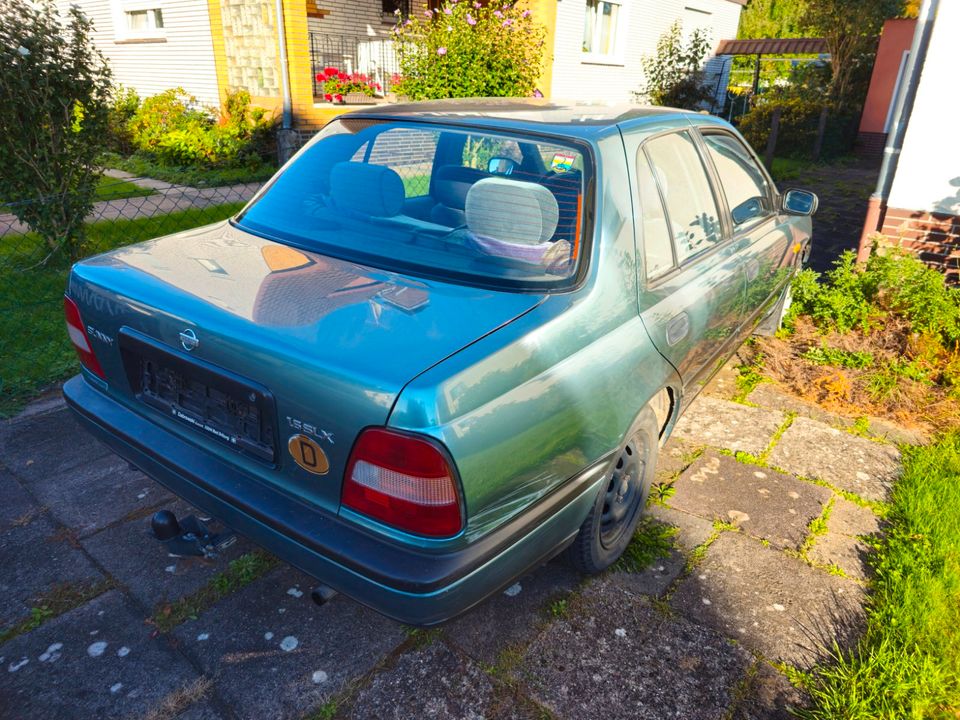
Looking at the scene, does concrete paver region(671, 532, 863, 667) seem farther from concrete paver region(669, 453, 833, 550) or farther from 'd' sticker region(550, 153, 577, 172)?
'd' sticker region(550, 153, 577, 172)

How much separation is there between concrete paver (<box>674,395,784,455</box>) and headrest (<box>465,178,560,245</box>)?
2.05m

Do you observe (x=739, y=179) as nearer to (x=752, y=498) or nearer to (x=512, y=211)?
(x=752, y=498)

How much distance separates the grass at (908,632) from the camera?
2.30 meters

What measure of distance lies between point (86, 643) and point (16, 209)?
5017 mm

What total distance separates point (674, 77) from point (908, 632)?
54.4 ft

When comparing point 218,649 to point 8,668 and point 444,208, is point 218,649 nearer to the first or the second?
point 8,668

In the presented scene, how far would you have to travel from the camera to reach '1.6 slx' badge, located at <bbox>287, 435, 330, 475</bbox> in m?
1.97

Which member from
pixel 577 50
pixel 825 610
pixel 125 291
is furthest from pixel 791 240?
pixel 577 50

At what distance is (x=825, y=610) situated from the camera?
9.01 feet

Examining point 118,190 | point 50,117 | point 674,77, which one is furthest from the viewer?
point 674,77

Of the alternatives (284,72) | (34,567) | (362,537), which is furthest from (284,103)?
(362,537)

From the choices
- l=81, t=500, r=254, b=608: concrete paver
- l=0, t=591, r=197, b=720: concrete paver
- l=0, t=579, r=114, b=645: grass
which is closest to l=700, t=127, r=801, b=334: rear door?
l=81, t=500, r=254, b=608: concrete paver

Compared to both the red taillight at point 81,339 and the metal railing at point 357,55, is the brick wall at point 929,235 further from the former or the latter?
the metal railing at point 357,55

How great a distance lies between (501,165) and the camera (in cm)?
297
